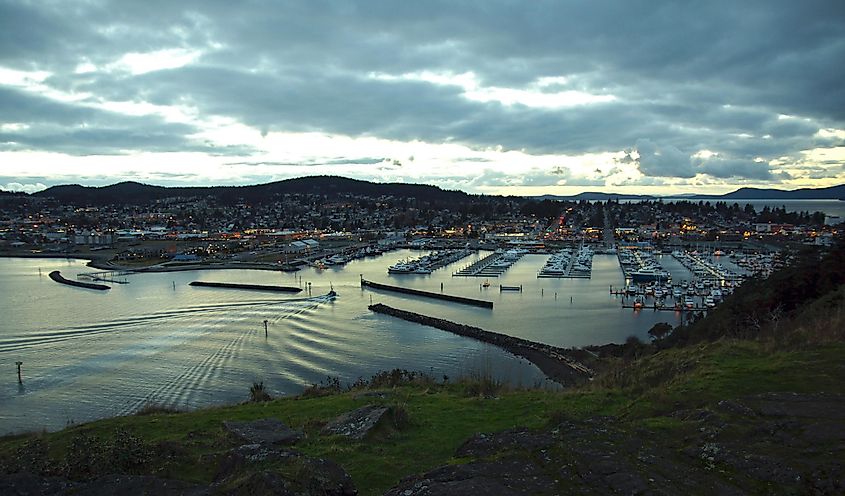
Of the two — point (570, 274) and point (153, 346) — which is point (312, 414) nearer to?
point (153, 346)

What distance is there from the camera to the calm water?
12.0 m

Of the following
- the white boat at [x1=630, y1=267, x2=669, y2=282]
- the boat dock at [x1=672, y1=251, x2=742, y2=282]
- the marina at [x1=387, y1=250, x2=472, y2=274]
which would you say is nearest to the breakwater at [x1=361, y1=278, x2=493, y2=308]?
the marina at [x1=387, y1=250, x2=472, y2=274]

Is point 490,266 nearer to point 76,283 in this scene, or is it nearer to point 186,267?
point 186,267

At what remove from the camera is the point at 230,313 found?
21156 millimetres

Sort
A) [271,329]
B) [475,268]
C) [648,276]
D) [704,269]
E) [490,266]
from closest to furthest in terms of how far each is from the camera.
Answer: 1. [271,329]
2. [648,276]
3. [704,269]
4. [475,268]
5. [490,266]

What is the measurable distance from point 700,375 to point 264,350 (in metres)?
12.6

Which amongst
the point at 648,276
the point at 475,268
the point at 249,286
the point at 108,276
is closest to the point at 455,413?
the point at 249,286

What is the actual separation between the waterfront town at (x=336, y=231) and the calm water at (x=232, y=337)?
13971mm

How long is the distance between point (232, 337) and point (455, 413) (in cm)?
1358

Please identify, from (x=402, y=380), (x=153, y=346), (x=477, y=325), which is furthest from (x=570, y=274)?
(x=402, y=380)

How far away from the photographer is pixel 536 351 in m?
15.3

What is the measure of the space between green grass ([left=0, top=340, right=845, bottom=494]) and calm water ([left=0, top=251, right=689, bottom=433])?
612cm

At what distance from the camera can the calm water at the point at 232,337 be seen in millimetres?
12031

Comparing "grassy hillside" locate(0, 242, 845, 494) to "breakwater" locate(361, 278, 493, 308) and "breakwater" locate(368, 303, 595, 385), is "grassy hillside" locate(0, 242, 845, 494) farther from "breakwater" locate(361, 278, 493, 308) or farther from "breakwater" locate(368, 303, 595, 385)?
"breakwater" locate(361, 278, 493, 308)
